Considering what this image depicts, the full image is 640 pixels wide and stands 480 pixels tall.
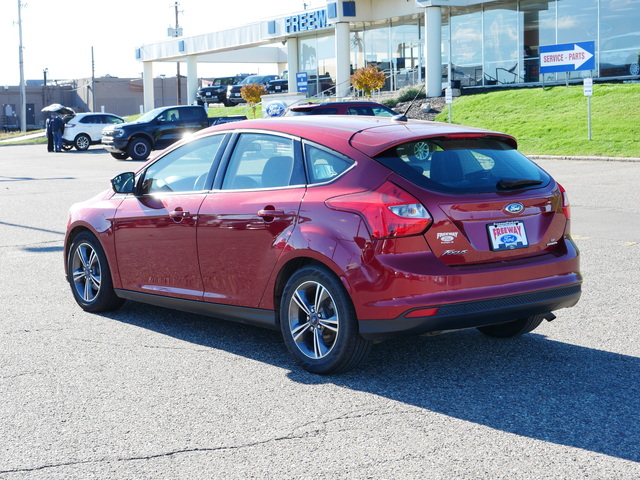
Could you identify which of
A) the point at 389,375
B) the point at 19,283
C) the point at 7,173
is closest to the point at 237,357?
the point at 389,375

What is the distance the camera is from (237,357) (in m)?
6.09

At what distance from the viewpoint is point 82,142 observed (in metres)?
41.7

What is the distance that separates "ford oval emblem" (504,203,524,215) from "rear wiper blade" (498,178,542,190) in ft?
0.41

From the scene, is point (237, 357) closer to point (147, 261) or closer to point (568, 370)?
point (147, 261)

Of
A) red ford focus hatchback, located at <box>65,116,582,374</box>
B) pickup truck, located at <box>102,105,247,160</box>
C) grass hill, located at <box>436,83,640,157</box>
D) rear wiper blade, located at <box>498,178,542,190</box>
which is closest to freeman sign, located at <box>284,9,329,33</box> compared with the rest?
grass hill, located at <box>436,83,640,157</box>

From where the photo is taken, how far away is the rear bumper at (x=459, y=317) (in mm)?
5188

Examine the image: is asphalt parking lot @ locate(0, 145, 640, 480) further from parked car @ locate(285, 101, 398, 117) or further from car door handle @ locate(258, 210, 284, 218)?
parked car @ locate(285, 101, 398, 117)

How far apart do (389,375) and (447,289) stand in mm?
745

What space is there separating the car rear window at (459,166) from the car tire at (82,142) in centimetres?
3787

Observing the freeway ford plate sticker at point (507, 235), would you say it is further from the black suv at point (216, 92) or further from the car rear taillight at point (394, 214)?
the black suv at point (216, 92)

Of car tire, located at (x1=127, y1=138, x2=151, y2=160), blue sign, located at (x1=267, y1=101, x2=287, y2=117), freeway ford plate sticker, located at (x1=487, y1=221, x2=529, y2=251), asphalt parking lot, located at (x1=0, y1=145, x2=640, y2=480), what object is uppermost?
Answer: blue sign, located at (x1=267, y1=101, x2=287, y2=117)

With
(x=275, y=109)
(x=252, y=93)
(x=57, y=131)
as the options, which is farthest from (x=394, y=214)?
(x=252, y=93)

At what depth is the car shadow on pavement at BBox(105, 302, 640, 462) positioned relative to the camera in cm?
459

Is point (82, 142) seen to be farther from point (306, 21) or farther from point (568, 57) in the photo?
point (568, 57)
